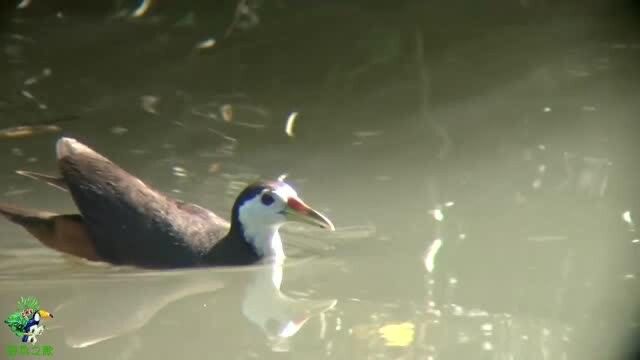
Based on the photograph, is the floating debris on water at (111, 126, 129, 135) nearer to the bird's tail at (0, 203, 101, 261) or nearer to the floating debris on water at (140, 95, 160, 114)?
the floating debris on water at (140, 95, 160, 114)

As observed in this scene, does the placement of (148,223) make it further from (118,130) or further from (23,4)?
(23,4)

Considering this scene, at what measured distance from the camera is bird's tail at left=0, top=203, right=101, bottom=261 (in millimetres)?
4734

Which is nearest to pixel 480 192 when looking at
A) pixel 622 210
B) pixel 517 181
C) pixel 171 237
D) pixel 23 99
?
pixel 517 181

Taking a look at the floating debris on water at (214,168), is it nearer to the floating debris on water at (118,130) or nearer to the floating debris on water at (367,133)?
the floating debris on water at (118,130)

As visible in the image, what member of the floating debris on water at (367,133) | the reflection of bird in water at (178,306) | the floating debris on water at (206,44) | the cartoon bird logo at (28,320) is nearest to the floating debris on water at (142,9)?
the floating debris on water at (206,44)

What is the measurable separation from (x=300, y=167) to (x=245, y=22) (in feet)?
7.55

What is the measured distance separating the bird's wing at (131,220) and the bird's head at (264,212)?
0.14 meters

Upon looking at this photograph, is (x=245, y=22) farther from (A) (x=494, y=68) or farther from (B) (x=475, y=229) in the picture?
(B) (x=475, y=229)

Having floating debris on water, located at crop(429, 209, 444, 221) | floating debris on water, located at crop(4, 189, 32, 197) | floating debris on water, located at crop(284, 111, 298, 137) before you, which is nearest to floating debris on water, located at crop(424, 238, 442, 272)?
floating debris on water, located at crop(429, 209, 444, 221)

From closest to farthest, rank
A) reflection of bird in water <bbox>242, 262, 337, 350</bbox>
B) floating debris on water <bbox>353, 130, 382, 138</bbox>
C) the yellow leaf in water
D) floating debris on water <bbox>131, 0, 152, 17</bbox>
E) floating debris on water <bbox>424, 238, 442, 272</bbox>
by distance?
the yellow leaf in water
reflection of bird in water <bbox>242, 262, 337, 350</bbox>
floating debris on water <bbox>424, 238, 442, 272</bbox>
floating debris on water <bbox>353, 130, 382, 138</bbox>
floating debris on water <bbox>131, 0, 152, 17</bbox>

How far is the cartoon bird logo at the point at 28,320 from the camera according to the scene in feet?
12.5

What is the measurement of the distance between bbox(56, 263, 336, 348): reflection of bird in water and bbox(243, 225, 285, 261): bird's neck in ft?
0.29

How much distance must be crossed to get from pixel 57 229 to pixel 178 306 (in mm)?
899

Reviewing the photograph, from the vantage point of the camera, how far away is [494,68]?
713cm
